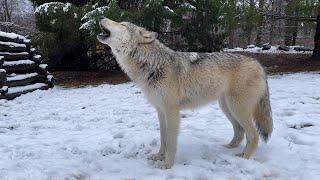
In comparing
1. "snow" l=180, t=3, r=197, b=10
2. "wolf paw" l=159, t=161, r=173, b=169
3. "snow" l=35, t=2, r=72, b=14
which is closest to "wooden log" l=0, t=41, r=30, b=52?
"snow" l=35, t=2, r=72, b=14

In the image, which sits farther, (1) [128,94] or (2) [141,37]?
(1) [128,94]

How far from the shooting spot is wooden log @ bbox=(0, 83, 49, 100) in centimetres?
1049

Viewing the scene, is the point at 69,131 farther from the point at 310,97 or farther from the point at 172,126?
the point at 310,97

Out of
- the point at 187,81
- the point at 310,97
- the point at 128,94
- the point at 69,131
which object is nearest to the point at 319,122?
the point at 310,97

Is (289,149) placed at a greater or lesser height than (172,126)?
lesser

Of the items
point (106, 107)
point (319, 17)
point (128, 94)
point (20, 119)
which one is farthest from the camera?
point (319, 17)

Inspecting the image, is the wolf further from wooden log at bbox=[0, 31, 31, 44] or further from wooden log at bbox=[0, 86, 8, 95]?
wooden log at bbox=[0, 31, 31, 44]

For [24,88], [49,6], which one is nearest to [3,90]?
[24,88]

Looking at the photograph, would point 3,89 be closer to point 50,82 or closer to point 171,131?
point 50,82

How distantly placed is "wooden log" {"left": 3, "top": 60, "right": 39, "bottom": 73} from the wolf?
7.70m

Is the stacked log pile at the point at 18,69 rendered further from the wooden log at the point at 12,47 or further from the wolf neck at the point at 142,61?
the wolf neck at the point at 142,61

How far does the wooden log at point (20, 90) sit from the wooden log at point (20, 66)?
2.02ft

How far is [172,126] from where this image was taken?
4773mm

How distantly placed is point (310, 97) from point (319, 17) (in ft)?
21.4
